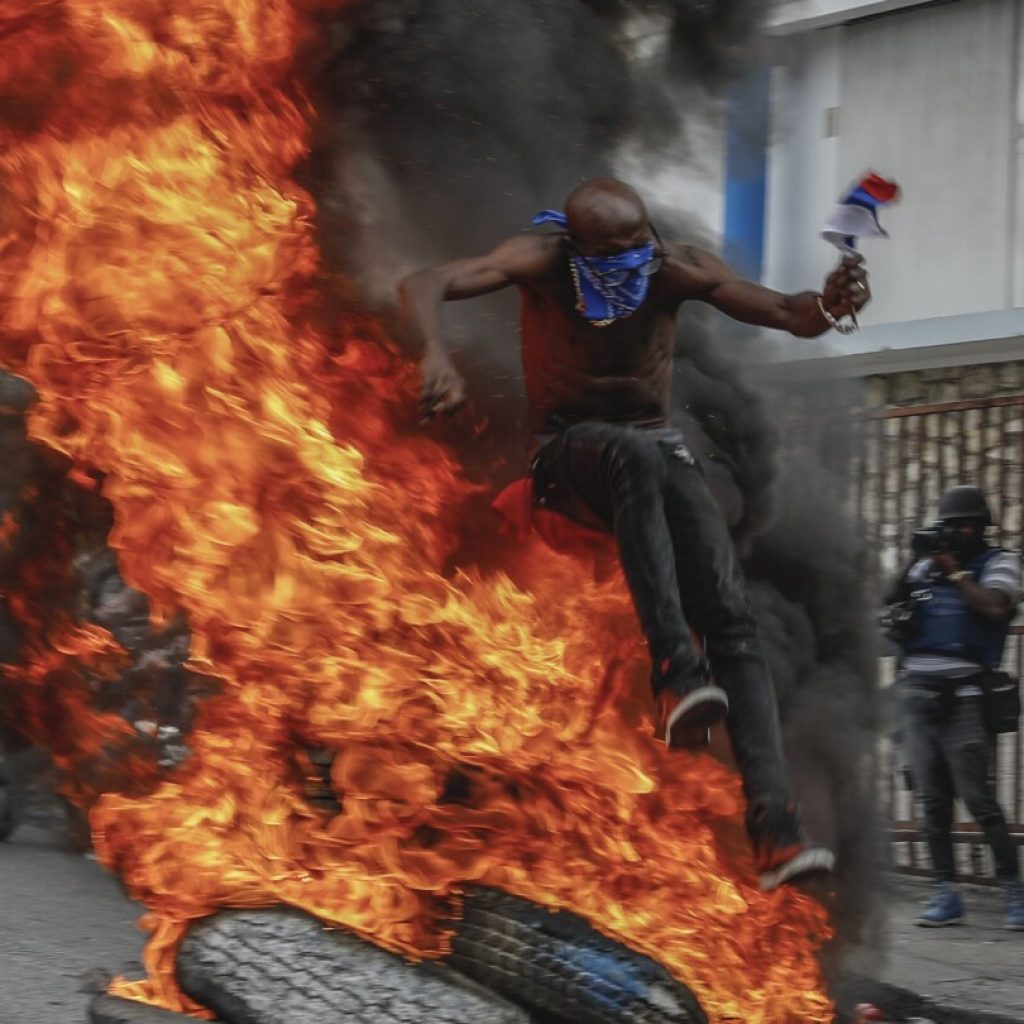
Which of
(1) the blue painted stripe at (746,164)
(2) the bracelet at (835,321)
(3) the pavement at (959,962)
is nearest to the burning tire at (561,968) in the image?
(3) the pavement at (959,962)

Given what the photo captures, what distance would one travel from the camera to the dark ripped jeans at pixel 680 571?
4.72 metres

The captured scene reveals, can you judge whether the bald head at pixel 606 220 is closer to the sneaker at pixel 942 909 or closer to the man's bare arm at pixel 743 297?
the man's bare arm at pixel 743 297

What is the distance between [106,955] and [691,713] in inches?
86.8

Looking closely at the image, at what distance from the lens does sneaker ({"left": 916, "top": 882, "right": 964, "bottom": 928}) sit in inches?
295

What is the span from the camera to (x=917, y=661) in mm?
7551

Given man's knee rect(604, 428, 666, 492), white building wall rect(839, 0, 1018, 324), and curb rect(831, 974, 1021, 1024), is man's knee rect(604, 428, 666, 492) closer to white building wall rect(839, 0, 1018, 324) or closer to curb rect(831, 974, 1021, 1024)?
curb rect(831, 974, 1021, 1024)

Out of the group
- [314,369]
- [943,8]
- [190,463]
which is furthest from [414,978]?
[943,8]

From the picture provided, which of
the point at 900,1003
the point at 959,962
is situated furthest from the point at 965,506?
the point at 900,1003

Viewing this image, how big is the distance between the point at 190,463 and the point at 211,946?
1.52 metres

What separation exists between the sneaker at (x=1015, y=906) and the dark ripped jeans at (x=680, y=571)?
9.67 ft

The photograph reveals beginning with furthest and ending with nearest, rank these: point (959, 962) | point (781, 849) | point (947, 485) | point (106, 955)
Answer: point (947, 485)
point (959, 962)
point (106, 955)
point (781, 849)

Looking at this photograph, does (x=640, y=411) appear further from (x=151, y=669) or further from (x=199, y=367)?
(x=151, y=669)

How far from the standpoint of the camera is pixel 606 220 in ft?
16.7

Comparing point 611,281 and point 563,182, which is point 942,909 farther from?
point 611,281
